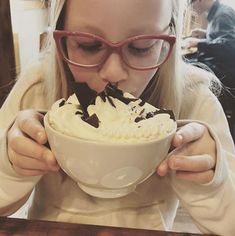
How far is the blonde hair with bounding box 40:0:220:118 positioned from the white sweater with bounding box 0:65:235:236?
1.6 inches

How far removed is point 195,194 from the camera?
758 mm

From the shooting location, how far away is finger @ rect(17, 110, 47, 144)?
59 centimetres

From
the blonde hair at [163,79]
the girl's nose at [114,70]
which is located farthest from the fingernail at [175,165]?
the blonde hair at [163,79]

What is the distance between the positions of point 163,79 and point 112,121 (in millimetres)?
453

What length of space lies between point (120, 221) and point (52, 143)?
0.39 meters

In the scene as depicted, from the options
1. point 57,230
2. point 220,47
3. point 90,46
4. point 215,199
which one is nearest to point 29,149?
point 57,230

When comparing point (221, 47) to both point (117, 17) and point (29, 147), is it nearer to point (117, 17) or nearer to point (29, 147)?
point (117, 17)

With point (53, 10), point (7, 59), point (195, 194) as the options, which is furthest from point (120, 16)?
point (7, 59)

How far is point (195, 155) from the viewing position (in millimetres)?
675

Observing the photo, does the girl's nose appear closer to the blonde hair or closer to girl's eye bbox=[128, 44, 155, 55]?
girl's eye bbox=[128, 44, 155, 55]

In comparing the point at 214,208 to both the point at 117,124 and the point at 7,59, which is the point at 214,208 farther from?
the point at 7,59

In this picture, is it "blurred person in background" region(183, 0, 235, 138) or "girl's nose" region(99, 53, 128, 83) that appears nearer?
"girl's nose" region(99, 53, 128, 83)

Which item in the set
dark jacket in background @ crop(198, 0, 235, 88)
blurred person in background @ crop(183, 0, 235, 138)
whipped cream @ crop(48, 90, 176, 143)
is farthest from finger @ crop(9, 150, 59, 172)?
dark jacket in background @ crop(198, 0, 235, 88)

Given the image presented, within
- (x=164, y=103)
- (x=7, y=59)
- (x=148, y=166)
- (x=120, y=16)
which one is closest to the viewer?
(x=148, y=166)
